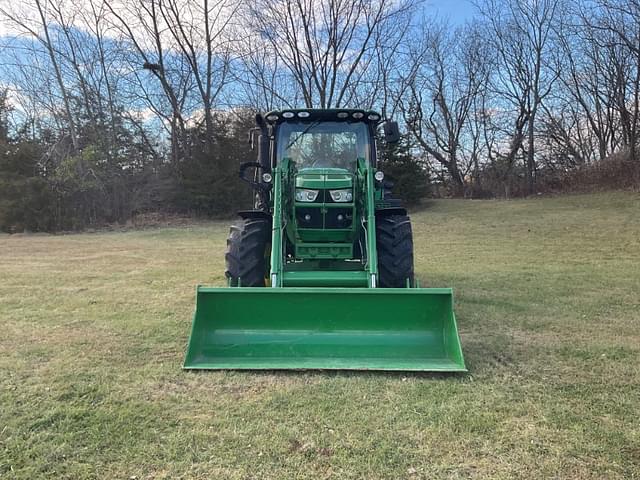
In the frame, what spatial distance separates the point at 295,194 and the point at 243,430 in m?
3.07

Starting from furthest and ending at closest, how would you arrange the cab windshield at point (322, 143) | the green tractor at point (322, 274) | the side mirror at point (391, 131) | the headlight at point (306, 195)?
the cab windshield at point (322, 143), the side mirror at point (391, 131), the headlight at point (306, 195), the green tractor at point (322, 274)

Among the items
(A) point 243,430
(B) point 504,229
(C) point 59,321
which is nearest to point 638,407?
(A) point 243,430

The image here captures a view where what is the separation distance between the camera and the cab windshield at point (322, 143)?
6.40 meters

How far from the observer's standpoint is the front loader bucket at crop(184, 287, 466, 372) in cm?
420

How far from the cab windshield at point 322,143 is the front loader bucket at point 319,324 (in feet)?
8.12

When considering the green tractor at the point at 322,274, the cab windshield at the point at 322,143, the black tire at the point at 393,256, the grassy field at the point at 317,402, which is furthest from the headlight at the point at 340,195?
the grassy field at the point at 317,402

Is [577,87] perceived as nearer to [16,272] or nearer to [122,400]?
[16,272]

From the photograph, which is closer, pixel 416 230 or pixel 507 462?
pixel 507 462

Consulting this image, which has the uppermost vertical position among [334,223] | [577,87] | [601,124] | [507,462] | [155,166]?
[577,87]

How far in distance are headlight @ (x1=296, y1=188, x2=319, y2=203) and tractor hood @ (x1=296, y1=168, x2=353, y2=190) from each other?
0.14 feet

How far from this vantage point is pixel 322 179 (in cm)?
566

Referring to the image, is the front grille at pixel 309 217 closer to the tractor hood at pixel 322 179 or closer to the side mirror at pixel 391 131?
the tractor hood at pixel 322 179

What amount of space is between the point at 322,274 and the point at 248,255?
A: 35.7 inches

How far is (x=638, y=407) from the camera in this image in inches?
134
